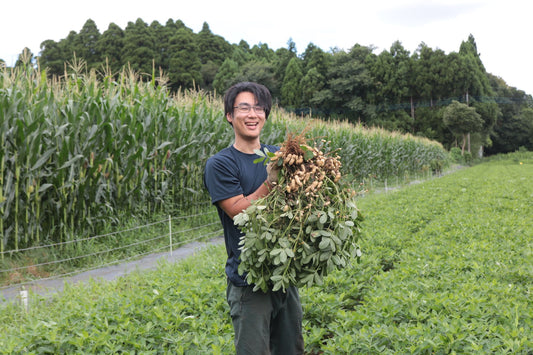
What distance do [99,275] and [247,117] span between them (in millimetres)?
4591

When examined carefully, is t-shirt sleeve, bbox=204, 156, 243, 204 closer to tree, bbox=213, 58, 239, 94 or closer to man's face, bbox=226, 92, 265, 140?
man's face, bbox=226, 92, 265, 140

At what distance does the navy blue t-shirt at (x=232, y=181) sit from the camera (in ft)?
7.29

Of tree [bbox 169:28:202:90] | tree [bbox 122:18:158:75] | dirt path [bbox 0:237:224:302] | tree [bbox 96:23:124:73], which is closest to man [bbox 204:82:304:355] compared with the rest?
dirt path [bbox 0:237:224:302]

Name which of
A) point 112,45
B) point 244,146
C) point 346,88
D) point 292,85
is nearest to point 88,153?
point 244,146

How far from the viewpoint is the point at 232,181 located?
2.23 meters

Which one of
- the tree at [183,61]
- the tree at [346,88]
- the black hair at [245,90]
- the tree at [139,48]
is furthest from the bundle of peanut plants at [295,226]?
the tree at [346,88]

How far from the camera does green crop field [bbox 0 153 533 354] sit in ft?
10.6

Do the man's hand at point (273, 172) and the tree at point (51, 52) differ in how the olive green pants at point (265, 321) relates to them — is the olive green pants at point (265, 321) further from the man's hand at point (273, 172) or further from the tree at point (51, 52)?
the tree at point (51, 52)

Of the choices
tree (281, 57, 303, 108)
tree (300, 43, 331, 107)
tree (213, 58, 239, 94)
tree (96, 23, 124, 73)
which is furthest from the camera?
tree (281, 57, 303, 108)

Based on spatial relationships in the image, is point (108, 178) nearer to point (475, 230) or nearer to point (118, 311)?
point (118, 311)

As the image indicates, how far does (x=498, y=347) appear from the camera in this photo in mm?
3055

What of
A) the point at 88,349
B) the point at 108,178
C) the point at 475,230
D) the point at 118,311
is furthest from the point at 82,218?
the point at 475,230

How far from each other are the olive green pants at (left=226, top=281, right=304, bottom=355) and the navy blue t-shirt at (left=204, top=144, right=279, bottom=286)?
0.34 feet

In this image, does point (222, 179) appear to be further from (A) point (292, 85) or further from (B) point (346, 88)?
(A) point (292, 85)
